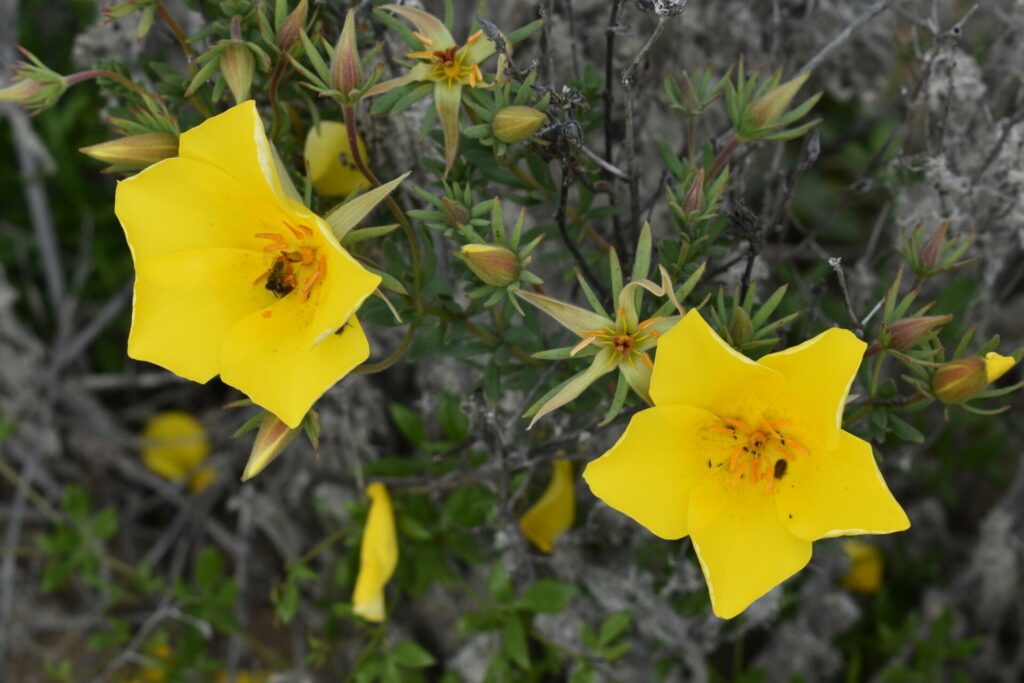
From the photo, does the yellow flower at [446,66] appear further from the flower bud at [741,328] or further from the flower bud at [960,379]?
the flower bud at [960,379]

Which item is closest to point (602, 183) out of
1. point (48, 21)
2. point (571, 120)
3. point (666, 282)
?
point (571, 120)

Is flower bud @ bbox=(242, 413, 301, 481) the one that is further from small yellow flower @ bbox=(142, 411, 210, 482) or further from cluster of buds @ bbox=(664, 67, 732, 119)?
small yellow flower @ bbox=(142, 411, 210, 482)

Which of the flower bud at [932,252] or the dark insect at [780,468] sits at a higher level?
the flower bud at [932,252]

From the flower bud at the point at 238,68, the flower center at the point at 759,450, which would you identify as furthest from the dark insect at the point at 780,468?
the flower bud at the point at 238,68

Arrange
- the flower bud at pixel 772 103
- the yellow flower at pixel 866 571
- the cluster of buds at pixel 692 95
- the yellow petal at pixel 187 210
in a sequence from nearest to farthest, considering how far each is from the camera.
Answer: the yellow petal at pixel 187 210 → the flower bud at pixel 772 103 → the cluster of buds at pixel 692 95 → the yellow flower at pixel 866 571

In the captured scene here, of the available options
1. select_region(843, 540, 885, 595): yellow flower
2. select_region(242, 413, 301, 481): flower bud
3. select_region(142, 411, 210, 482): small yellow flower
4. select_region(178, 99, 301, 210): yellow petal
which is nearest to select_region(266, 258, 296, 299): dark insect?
select_region(178, 99, 301, 210): yellow petal
